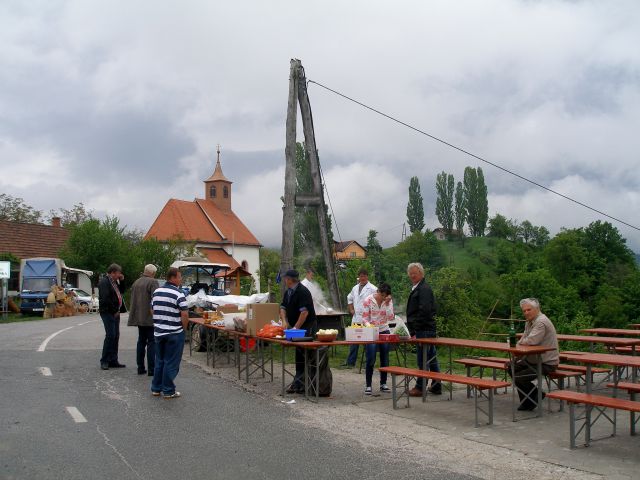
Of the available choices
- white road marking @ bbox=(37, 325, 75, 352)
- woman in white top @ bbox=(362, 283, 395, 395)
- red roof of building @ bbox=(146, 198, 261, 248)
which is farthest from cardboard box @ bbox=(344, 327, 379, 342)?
red roof of building @ bbox=(146, 198, 261, 248)

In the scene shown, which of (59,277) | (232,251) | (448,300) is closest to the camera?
(448,300)

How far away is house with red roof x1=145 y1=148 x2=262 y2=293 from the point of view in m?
79.1

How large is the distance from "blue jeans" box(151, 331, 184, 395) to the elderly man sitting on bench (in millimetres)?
4703

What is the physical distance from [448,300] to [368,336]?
1475 centimetres

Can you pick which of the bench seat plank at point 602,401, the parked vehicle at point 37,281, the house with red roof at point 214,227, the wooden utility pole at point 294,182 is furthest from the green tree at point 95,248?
the bench seat plank at point 602,401

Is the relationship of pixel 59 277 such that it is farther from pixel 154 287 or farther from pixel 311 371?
pixel 311 371

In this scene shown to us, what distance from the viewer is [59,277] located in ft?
116

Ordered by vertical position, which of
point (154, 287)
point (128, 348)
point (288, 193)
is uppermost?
point (288, 193)

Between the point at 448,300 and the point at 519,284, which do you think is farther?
the point at 519,284

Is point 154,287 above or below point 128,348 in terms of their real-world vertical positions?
above

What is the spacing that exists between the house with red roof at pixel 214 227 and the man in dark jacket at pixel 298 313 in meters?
65.0

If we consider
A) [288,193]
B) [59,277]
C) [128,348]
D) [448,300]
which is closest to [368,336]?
[288,193]

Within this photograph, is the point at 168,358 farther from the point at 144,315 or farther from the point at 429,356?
the point at 429,356

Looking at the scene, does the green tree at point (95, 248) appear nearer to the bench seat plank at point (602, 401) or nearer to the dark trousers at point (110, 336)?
the dark trousers at point (110, 336)
